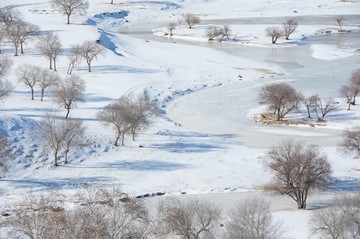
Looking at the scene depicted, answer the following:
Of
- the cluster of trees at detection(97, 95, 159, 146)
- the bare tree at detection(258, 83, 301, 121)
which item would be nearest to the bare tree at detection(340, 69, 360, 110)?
the bare tree at detection(258, 83, 301, 121)

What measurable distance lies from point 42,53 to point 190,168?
36629 mm

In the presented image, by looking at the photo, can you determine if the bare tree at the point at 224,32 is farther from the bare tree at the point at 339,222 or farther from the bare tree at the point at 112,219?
the bare tree at the point at 112,219

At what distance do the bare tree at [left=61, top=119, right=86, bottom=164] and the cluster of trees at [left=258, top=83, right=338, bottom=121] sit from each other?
18219 mm

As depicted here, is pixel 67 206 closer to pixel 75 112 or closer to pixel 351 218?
pixel 351 218

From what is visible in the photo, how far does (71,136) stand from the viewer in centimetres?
3919

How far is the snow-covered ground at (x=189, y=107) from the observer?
3559cm

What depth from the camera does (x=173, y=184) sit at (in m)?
35.2

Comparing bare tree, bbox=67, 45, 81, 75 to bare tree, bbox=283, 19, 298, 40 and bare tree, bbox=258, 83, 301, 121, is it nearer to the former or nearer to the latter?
bare tree, bbox=258, 83, 301, 121

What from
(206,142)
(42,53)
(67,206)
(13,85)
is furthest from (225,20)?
(67,206)

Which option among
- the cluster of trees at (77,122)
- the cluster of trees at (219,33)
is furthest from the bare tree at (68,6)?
the cluster of trees at (77,122)

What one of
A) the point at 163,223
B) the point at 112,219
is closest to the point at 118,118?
the point at 163,223

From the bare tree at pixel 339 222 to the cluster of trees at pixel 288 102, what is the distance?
24.2 metres

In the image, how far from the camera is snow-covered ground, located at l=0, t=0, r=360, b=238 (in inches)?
1401

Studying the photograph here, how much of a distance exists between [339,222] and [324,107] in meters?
29.8
